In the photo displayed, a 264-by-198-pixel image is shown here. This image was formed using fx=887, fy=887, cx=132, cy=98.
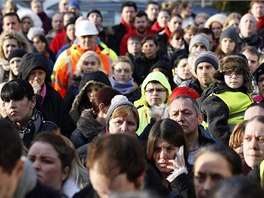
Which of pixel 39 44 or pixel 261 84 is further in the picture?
pixel 39 44

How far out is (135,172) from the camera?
15.4 ft

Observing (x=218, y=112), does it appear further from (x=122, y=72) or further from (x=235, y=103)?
(x=122, y=72)

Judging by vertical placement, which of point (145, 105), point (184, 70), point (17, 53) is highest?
point (17, 53)

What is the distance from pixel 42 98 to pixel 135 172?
17.6 ft

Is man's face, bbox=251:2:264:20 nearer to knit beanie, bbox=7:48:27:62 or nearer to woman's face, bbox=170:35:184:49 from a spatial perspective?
woman's face, bbox=170:35:184:49

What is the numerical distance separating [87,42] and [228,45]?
2178mm

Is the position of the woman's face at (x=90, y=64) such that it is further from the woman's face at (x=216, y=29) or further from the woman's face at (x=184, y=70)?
the woman's face at (x=216, y=29)

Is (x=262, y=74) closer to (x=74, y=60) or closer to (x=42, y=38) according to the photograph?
(x=74, y=60)

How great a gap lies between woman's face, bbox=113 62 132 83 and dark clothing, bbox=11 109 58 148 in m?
3.42

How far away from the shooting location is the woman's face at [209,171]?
5125 mm

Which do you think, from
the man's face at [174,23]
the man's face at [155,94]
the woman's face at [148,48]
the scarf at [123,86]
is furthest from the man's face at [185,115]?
the man's face at [174,23]

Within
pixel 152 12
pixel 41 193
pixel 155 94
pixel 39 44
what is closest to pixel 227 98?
pixel 155 94

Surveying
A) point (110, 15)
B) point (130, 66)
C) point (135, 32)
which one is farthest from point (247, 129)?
point (110, 15)

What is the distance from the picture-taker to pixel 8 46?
38.2 ft
